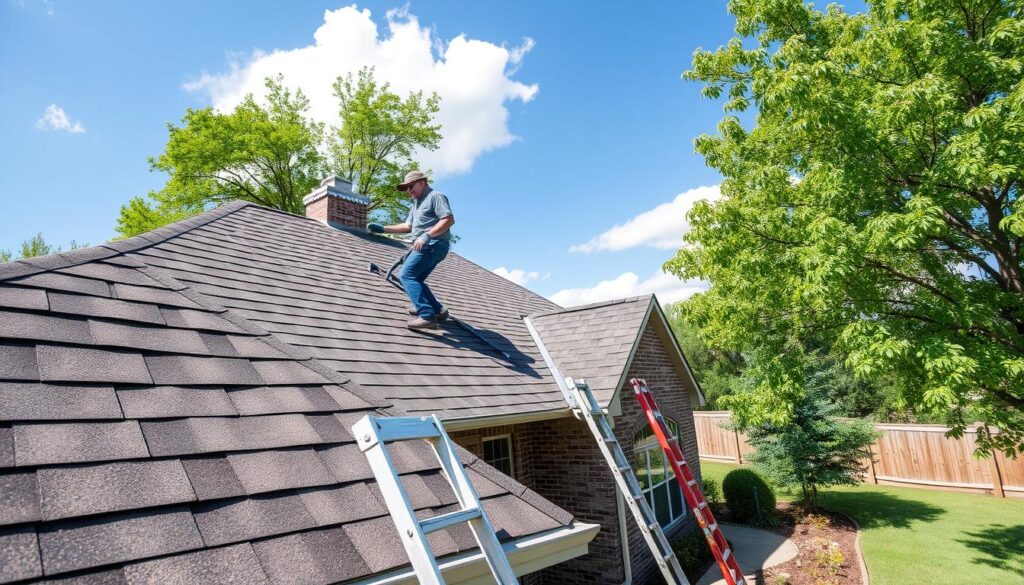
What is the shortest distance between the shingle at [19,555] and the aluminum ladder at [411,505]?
125 cm

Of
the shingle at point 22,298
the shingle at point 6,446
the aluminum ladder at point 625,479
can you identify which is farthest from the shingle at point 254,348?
the aluminum ladder at point 625,479

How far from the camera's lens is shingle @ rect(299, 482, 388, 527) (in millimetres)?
2539

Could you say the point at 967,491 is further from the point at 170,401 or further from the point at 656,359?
the point at 170,401

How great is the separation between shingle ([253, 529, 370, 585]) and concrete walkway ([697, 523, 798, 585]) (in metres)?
8.33

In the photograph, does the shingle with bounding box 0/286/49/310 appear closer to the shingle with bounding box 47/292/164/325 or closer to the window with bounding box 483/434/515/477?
the shingle with bounding box 47/292/164/325

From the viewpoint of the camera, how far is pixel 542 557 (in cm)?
312

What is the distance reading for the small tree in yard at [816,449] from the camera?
512 inches

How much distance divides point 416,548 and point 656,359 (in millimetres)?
9250

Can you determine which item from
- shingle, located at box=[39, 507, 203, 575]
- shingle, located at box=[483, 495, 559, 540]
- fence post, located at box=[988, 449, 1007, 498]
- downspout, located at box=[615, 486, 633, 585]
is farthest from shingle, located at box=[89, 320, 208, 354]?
fence post, located at box=[988, 449, 1007, 498]

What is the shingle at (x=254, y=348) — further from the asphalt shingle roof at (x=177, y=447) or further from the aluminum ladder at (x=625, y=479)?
the aluminum ladder at (x=625, y=479)

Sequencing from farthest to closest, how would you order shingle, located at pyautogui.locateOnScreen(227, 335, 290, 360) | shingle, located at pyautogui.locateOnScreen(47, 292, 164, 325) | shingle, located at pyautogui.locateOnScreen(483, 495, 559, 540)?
shingle, located at pyautogui.locateOnScreen(227, 335, 290, 360) → shingle, located at pyautogui.locateOnScreen(47, 292, 164, 325) → shingle, located at pyautogui.locateOnScreen(483, 495, 559, 540)

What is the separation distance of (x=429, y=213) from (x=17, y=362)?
4.41m

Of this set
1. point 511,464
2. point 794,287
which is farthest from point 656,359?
point 511,464

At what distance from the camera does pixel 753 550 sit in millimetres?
10078
